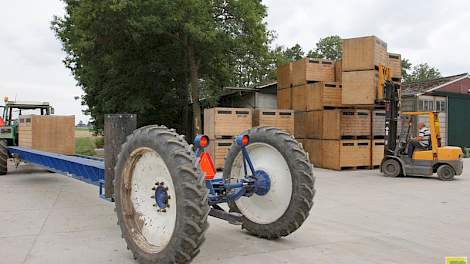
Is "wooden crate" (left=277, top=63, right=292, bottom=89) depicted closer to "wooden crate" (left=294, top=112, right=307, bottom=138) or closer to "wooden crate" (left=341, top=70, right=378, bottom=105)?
"wooden crate" (left=294, top=112, right=307, bottom=138)

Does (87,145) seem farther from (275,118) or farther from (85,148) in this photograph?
(275,118)

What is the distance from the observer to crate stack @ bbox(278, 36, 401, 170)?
13266mm

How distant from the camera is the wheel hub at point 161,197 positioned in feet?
13.6

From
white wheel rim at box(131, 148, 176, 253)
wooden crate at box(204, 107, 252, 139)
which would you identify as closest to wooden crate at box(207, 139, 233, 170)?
wooden crate at box(204, 107, 252, 139)

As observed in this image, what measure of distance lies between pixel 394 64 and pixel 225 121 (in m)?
6.21

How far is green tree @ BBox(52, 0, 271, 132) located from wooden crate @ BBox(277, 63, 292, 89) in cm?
138

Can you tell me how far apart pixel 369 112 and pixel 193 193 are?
40.2ft

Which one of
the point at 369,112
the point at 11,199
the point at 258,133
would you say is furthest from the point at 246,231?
the point at 369,112

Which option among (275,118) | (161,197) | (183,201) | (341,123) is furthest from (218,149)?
(183,201)

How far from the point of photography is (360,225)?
6.33 metres

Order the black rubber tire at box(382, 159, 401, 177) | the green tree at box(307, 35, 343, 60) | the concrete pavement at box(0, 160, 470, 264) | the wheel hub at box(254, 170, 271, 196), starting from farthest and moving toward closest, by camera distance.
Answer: the green tree at box(307, 35, 343, 60) < the black rubber tire at box(382, 159, 401, 177) < the wheel hub at box(254, 170, 271, 196) < the concrete pavement at box(0, 160, 470, 264)

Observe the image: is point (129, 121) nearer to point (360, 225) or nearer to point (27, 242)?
point (27, 242)

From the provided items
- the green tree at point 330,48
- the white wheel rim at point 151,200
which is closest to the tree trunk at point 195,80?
the white wheel rim at point 151,200

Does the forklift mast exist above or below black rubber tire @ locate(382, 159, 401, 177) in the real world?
above
